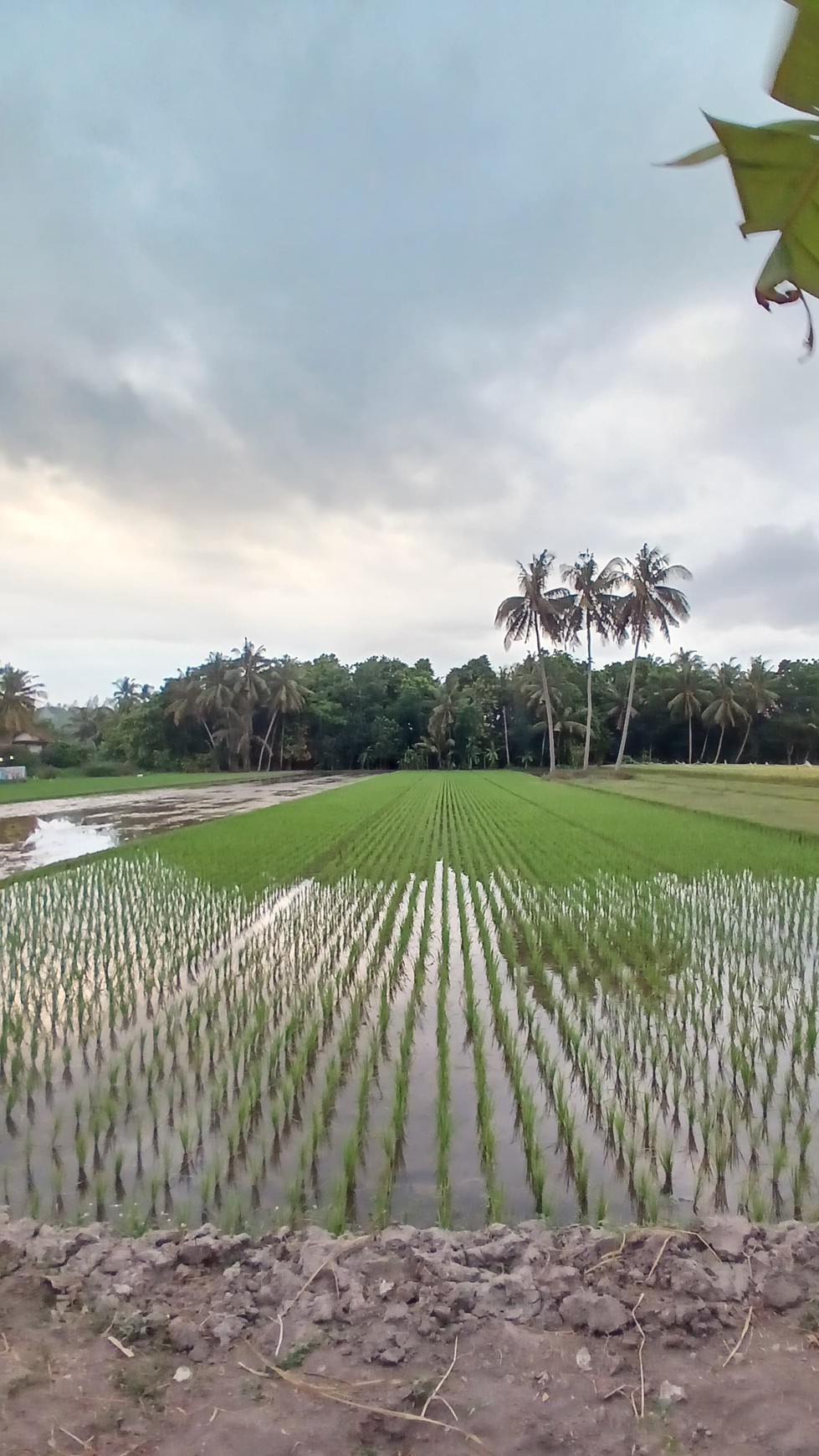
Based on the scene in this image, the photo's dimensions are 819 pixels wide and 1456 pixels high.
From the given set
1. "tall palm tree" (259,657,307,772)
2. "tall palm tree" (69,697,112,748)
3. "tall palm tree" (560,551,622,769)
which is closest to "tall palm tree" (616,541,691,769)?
"tall palm tree" (560,551,622,769)

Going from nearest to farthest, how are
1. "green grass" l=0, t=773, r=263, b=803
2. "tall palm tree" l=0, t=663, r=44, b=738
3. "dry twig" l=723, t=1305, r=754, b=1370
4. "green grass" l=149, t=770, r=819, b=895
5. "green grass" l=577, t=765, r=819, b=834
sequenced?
"dry twig" l=723, t=1305, r=754, b=1370 < "green grass" l=149, t=770, r=819, b=895 < "green grass" l=577, t=765, r=819, b=834 < "green grass" l=0, t=773, r=263, b=803 < "tall palm tree" l=0, t=663, r=44, b=738

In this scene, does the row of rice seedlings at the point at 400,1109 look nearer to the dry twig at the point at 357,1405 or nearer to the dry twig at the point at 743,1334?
the dry twig at the point at 357,1405

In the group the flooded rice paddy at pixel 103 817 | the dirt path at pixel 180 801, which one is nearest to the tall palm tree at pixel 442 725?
the dirt path at pixel 180 801

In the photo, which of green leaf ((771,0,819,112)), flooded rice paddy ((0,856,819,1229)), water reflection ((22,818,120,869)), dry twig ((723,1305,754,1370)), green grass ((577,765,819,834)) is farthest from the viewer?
green grass ((577,765,819,834))

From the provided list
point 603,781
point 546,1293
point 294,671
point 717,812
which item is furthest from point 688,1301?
point 294,671

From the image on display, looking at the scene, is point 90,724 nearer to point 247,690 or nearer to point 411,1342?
point 247,690

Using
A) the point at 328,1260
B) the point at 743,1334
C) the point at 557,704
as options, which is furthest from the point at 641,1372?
the point at 557,704

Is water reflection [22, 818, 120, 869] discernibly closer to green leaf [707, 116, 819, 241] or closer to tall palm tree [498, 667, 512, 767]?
green leaf [707, 116, 819, 241]

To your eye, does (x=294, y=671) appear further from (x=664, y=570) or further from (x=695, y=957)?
(x=695, y=957)
